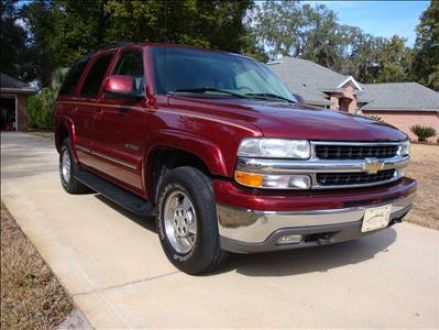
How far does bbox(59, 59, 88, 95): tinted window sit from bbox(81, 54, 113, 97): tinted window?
419mm

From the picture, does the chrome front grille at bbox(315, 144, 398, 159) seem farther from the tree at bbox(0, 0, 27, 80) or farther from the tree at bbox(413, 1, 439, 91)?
the tree at bbox(413, 1, 439, 91)

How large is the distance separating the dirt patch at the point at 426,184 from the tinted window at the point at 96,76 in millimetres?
3964

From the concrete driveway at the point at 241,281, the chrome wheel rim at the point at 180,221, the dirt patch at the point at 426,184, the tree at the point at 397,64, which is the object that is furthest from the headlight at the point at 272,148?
the tree at the point at 397,64

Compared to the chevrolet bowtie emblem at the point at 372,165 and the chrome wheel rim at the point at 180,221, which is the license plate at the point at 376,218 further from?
the chrome wheel rim at the point at 180,221

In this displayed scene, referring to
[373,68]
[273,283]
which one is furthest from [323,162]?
[373,68]

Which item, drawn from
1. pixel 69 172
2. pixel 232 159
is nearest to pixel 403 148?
pixel 232 159

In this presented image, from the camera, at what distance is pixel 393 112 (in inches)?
291

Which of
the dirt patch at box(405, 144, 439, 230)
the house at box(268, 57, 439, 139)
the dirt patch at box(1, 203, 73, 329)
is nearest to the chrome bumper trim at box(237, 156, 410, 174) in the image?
the dirt patch at box(1, 203, 73, 329)

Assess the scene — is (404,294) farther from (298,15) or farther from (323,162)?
(298,15)

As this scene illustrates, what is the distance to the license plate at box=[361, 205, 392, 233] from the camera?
3.72 metres

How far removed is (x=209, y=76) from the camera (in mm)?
4816

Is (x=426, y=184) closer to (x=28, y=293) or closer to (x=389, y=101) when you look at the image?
(x=389, y=101)

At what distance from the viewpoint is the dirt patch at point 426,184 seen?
6.20 m

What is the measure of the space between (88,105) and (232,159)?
3.03m
